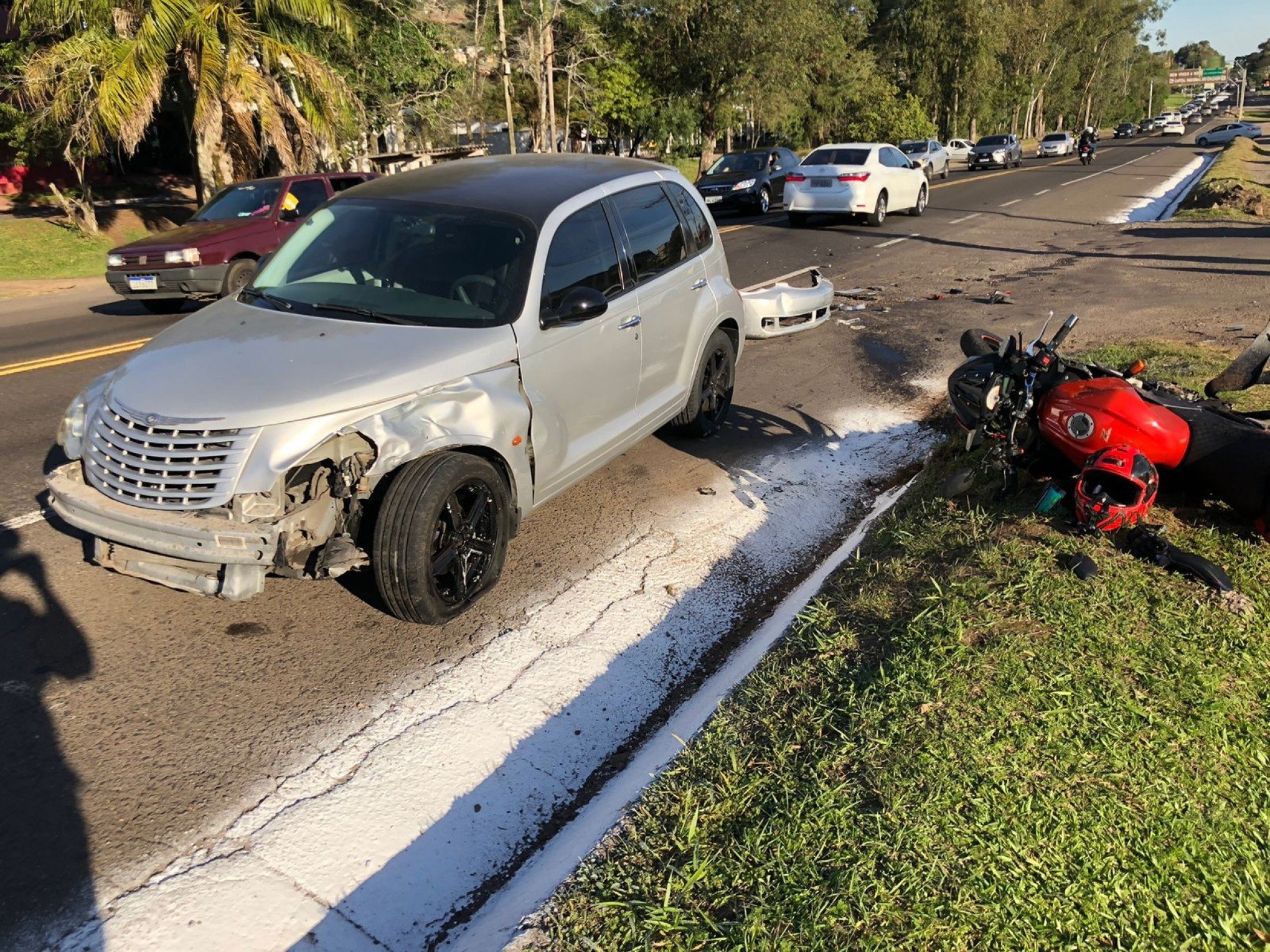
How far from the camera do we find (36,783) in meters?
3.37

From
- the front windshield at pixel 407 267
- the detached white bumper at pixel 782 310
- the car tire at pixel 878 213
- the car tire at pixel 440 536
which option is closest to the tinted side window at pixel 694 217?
A: the front windshield at pixel 407 267

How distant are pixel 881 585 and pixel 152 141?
34114 mm

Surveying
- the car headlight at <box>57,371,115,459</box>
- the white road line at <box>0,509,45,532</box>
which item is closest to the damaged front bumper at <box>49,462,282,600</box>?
the car headlight at <box>57,371,115,459</box>

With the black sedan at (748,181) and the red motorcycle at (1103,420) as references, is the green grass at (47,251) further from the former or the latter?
the red motorcycle at (1103,420)

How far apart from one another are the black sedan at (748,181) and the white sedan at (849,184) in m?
2.85

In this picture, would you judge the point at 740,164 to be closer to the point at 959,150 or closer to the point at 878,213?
the point at 878,213

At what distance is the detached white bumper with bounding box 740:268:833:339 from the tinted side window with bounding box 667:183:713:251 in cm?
264

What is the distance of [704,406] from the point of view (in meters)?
6.85

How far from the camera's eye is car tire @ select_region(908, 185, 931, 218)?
905 inches

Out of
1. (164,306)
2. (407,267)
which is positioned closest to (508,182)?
(407,267)

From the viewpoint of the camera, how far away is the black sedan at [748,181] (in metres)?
24.6

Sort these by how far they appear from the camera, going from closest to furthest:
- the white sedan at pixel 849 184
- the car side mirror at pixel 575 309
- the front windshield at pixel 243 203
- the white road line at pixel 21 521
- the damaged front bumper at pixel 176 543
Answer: the damaged front bumper at pixel 176 543 < the car side mirror at pixel 575 309 < the white road line at pixel 21 521 < the front windshield at pixel 243 203 < the white sedan at pixel 849 184

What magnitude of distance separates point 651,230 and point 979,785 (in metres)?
4.04

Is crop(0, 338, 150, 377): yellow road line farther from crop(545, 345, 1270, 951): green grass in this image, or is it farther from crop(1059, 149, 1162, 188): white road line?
crop(1059, 149, 1162, 188): white road line
